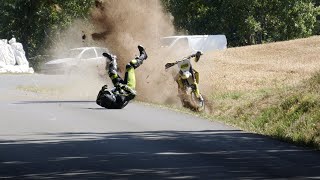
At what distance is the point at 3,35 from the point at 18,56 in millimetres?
25590

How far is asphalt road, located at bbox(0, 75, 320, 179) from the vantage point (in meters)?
11.6

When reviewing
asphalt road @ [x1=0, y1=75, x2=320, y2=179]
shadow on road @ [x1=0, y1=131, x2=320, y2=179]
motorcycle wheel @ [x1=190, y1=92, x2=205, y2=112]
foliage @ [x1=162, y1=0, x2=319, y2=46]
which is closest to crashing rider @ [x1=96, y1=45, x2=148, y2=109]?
asphalt road @ [x1=0, y1=75, x2=320, y2=179]

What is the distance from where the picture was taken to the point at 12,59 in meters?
63.5

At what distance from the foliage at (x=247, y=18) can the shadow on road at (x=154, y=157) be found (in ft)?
165

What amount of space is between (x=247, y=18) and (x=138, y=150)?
54.5 m

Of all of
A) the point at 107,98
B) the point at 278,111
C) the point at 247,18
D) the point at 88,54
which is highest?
the point at 247,18

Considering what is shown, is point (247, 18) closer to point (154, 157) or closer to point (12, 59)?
point (12, 59)

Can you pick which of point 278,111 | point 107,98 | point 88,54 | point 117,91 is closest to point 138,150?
point 278,111

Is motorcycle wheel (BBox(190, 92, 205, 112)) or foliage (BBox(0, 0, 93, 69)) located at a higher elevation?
foliage (BBox(0, 0, 93, 69))

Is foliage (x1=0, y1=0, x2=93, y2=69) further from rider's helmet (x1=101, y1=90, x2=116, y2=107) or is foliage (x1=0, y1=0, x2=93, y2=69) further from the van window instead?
rider's helmet (x1=101, y1=90, x2=116, y2=107)

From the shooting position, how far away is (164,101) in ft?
95.5

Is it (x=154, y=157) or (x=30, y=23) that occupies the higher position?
(x=30, y=23)

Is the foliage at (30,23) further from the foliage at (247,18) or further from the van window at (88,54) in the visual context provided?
the van window at (88,54)

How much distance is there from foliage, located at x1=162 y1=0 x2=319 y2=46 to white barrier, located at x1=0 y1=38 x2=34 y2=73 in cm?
1142
